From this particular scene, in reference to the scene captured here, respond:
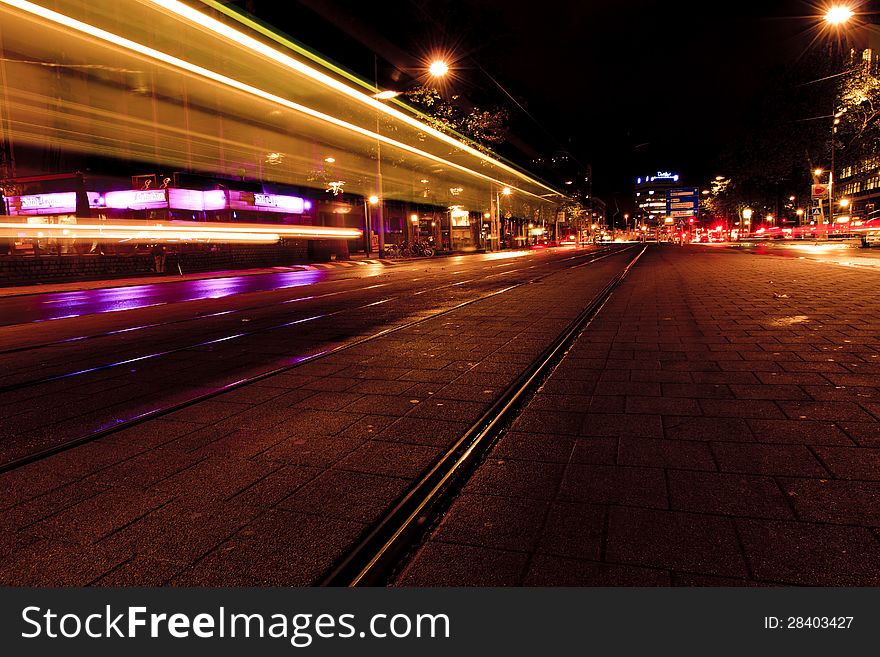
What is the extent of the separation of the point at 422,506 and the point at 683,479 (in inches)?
54.6

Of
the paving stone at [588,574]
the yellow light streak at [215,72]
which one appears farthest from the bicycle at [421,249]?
the paving stone at [588,574]

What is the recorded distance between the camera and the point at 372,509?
2.52m

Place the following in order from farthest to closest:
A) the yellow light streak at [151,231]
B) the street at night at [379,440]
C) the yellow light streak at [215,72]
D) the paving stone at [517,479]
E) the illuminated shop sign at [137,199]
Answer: the illuminated shop sign at [137,199] → the yellow light streak at [151,231] → the yellow light streak at [215,72] → the paving stone at [517,479] → the street at night at [379,440]

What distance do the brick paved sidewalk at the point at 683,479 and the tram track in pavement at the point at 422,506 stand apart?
0.08 metres

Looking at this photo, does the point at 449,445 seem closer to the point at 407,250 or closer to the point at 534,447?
the point at 534,447

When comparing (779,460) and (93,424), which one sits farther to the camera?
(93,424)

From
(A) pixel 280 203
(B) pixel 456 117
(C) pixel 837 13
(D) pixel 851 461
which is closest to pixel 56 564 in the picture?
(D) pixel 851 461

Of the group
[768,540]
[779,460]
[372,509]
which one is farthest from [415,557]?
[779,460]

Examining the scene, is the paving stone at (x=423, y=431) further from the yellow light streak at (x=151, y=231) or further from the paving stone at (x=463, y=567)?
the yellow light streak at (x=151, y=231)

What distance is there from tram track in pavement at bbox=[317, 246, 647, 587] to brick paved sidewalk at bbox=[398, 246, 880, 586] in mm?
81

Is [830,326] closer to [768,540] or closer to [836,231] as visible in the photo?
[768,540]

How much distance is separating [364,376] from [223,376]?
143 cm

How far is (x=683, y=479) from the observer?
278 centimetres

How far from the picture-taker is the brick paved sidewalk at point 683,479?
203 cm
